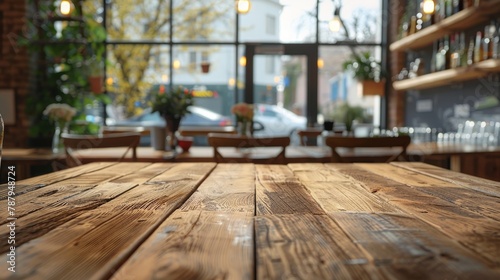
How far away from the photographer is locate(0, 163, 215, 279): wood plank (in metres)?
0.69

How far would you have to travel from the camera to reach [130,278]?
65 centimetres

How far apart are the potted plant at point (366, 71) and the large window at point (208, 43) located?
43cm

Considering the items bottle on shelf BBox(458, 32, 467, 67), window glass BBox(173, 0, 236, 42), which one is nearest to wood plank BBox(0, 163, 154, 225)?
bottle on shelf BBox(458, 32, 467, 67)

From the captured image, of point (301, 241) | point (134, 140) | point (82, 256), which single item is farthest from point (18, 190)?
point (134, 140)

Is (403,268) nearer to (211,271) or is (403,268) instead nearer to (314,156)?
(211,271)

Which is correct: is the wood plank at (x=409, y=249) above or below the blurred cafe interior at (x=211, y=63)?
below

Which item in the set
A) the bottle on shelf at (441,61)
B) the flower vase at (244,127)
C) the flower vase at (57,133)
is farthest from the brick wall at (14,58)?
the bottle on shelf at (441,61)

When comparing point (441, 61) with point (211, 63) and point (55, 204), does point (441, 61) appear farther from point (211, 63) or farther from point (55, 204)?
point (55, 204)

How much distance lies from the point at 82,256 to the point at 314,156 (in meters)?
3.04

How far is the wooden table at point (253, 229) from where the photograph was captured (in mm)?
696

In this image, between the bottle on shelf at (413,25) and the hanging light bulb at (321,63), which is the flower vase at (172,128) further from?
the hanging light bulb at (321,63)

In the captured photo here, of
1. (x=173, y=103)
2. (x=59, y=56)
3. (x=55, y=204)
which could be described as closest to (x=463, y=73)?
(x=173, y=103)

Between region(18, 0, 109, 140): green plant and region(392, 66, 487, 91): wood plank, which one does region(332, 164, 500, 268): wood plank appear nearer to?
region(392, 66, 487, 91): wood plank

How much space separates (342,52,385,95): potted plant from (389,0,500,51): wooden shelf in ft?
1.99
